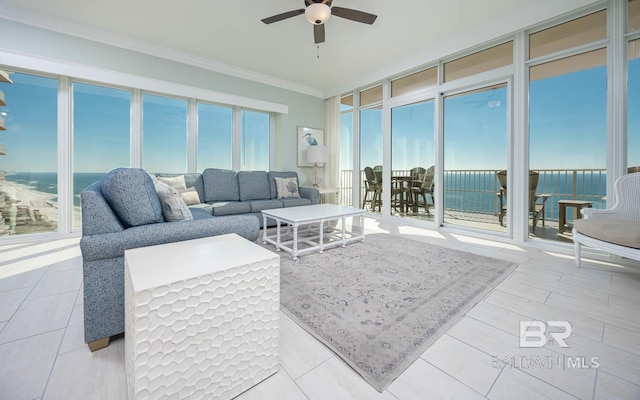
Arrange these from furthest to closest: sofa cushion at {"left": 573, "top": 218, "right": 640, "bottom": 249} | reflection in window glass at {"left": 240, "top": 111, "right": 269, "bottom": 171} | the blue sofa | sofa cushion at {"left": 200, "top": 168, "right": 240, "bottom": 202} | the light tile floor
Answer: reflection in window glass at {"left": 240, "top": 111, "right": 269, "bottom": 171}
sofa cushion at {"left": 200, "top": 168, "right": 240, "bottom": 202}
the blue sofa
sofa cushion at {"left": 573, "top": 218, "right": 640, "bottom": 249}
the light tile floor

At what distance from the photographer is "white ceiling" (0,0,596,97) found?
293cm

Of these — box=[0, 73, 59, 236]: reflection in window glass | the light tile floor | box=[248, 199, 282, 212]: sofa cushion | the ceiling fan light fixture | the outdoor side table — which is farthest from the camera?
box=[248, 199, 282, 212]: sofa cushion

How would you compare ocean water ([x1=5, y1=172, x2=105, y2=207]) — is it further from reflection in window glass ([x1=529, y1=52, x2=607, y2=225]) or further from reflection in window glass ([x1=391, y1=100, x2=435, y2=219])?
reflection in window glass ([x1=529, y1=52, x2=607, y2=225])

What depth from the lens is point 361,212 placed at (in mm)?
3244

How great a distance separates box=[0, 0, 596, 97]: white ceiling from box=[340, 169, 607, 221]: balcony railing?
178 cm

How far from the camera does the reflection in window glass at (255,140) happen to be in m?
5.08

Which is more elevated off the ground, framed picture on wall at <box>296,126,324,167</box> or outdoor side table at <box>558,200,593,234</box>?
framed picture on wall at <box>296,126,324,167</box>

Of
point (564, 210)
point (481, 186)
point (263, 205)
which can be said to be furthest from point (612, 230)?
point (263, 205)

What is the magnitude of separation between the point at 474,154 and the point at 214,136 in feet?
14.2

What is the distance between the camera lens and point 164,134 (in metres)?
4.20

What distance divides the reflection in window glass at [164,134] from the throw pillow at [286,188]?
1593 millimetres

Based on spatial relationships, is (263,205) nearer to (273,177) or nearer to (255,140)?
(273,177)

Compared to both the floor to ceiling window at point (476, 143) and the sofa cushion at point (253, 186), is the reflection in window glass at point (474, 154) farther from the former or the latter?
the sofa cushion at point (253, 186)

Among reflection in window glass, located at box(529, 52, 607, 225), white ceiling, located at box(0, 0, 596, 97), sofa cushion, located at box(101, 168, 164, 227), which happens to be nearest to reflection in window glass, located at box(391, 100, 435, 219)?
white ceiling, located at box(0, 0, 596, 97)
